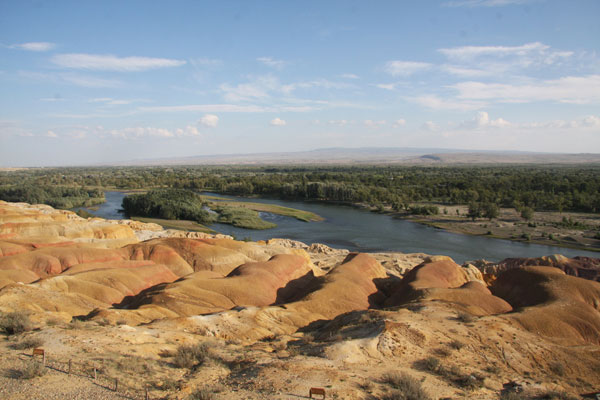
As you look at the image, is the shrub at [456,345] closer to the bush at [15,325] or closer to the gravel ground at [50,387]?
the gravel ground at [50,387]

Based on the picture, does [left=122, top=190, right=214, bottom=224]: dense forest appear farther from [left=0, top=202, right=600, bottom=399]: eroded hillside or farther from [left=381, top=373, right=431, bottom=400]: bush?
[left=381, top=373, right=431, bottom=400]: bush

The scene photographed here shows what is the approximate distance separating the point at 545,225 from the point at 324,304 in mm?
55459

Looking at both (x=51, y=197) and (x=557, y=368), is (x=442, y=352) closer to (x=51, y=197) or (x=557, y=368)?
(x=557, y=368)

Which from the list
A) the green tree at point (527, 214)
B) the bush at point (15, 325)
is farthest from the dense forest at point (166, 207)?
the bush at point (15, 325)

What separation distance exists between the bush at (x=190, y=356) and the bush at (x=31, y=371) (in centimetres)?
330

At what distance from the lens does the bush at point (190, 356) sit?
1145 cm

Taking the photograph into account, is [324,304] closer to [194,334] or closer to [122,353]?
[194,334]

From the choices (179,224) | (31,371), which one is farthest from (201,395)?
(179,224)

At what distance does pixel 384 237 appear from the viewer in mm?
56969

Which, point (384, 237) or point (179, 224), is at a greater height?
point (179, 224)

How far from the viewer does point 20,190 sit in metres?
85.4

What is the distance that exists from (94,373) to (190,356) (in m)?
2.77

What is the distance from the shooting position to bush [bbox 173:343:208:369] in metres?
11.4

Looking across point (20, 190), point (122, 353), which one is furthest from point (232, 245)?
point (20, 190)
